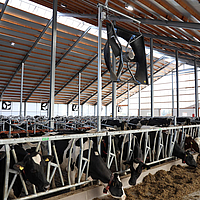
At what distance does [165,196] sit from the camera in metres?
3.48

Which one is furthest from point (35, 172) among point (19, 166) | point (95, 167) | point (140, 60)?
point (140, 60)

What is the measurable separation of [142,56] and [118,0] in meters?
4.79

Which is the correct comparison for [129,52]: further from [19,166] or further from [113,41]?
[19,166]

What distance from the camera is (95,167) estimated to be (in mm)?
3438

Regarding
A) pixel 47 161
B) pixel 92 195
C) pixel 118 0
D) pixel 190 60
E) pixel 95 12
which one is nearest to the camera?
pixel 47 161

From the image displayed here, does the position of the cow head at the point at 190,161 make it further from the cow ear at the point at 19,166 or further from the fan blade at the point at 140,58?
the cow ear at the point at 19,166

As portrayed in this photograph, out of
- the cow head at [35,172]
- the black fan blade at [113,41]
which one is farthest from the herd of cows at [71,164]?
the black fan blade at [113,41]

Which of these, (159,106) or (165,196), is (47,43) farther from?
(159,106)

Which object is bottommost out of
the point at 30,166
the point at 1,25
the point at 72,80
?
the point at 30,166

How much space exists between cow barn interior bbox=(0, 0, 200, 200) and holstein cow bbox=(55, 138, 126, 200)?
0.06 feet

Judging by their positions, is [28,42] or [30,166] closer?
[30,166]

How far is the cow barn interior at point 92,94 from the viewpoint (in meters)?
3.36

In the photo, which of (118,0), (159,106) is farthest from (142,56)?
(159,106)

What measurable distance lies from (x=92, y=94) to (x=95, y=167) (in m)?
21.9
